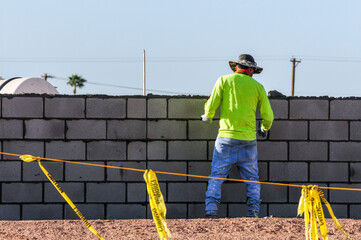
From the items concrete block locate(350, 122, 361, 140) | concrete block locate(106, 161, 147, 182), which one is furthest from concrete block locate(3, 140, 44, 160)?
concrete block locate(350, 122, 361, 140)

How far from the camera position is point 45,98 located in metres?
6.23

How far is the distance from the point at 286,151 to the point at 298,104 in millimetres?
526

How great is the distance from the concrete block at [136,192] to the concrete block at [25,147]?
1.02 m

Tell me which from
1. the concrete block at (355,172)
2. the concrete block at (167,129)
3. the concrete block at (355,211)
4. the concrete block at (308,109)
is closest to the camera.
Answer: the concrete block at (167,129)

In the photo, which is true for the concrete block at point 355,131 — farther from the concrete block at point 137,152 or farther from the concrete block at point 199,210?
the concrete block at point 137,152

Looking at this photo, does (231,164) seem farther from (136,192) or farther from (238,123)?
(136,192)

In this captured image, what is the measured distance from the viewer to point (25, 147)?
6273 millimetres

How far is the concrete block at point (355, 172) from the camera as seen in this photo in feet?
21.0

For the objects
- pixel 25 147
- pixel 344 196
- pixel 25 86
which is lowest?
pixel 344 196

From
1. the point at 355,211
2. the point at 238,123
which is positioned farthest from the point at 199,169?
the point at 355,211

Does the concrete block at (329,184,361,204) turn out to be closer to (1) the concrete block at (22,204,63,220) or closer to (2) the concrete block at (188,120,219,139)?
(2) the concrete block at (188,120,219,139)

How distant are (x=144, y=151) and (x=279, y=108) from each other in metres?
1.53

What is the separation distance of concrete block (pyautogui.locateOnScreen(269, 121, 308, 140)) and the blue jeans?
1.93 feet

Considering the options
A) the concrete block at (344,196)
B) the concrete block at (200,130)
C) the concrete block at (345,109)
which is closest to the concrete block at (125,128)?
the concrete block at (200,130)
